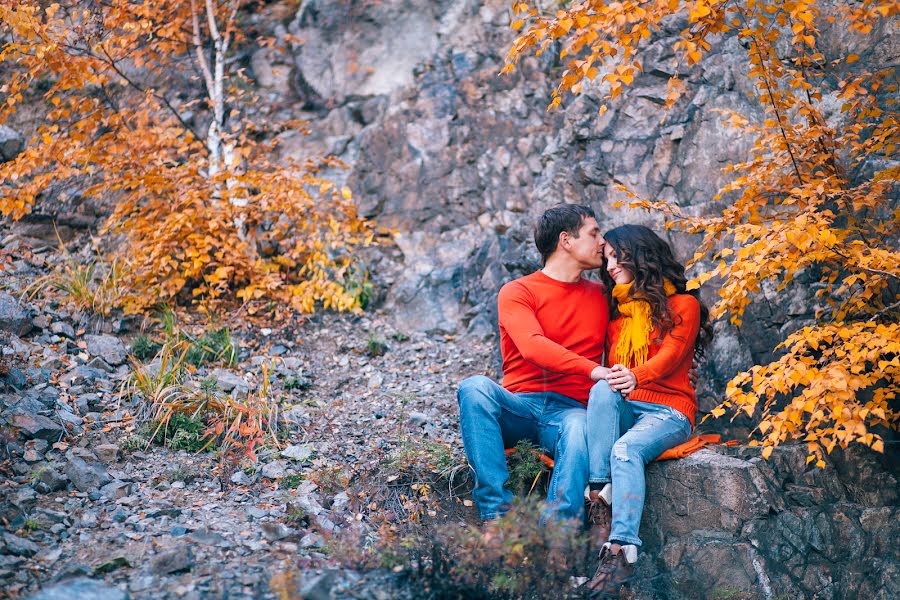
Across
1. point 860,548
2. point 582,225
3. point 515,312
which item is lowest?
point 860,548

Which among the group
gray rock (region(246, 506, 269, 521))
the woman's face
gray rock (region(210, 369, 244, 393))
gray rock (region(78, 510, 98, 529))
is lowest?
gray rock (region(246, 506, 269, 521))

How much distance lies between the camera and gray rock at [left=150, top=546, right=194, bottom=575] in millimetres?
3166

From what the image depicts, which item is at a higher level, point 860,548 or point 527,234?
point 527,234

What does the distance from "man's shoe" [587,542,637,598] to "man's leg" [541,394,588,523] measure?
22cm

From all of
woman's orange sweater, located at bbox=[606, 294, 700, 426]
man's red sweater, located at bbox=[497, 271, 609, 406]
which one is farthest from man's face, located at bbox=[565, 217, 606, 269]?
woman's orange sweater, located at bbox=[606, 294, 700, 426]

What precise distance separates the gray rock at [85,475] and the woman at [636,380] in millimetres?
2584

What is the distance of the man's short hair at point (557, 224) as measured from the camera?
14.5ft

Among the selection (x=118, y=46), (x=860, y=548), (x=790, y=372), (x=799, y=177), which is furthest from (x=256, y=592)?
(x=118, y=46)

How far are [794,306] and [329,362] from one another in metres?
3.42

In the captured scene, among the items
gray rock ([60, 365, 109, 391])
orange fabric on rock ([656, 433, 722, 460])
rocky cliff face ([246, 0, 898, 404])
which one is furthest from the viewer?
rocky cliff face ([246, 0, 898, 404])

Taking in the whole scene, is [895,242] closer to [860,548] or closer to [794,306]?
[794,306]

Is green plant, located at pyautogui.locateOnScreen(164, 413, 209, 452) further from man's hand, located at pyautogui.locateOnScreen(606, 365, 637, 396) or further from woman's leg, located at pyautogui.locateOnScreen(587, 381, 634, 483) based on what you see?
man's hand, located at pyautogui.locateOnScreen(606, 365, 637, 396)

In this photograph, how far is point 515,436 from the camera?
4.21 meters

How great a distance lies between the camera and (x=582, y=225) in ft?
14.5
